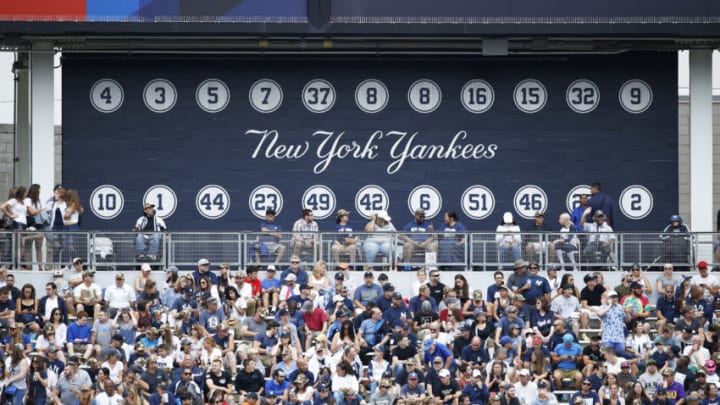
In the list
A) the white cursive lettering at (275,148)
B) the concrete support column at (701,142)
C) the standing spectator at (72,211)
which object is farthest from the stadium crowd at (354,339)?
the white cursive lettering at (275,148)

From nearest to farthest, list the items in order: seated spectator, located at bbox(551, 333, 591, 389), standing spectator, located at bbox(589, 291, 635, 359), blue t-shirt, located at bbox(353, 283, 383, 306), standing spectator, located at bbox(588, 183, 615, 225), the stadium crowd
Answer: the stadium crowd, seated spectator, located at bbox(551, 333, 591, 389), standing spectator, located at bbox(589, 291, 635, 359), blue t-shirt, located at bbox(353, 283, 383, 306), standing spectator, located at bbox(588, 183, 615, 225)

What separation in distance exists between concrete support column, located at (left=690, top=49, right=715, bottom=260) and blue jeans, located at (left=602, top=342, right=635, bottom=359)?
563 cm

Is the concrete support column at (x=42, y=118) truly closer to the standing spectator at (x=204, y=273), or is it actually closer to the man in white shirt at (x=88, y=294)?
the man in white shirt at (x=88, y=294)

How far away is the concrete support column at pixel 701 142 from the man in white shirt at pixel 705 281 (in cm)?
275

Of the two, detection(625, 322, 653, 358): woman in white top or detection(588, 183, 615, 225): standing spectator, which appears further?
detection(588, 183, 615, 225): standing spectator

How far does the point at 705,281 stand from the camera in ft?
108

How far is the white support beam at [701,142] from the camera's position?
35.9 metres

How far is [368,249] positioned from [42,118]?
690 cm

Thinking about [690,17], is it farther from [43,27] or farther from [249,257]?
[43,27]

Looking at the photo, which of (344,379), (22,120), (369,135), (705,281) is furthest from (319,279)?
(22,120)

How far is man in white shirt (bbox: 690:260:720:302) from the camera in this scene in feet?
107

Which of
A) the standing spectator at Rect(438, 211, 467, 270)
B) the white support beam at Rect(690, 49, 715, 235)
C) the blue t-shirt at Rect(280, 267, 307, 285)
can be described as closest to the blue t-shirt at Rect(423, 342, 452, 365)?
the blue t-shirt at Rect(280, 267, 307, 285)

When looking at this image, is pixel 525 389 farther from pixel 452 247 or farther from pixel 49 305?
pixel 49 305

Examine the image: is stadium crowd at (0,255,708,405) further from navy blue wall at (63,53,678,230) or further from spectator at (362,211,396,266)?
navy blue wall at (63,53,678,230)
